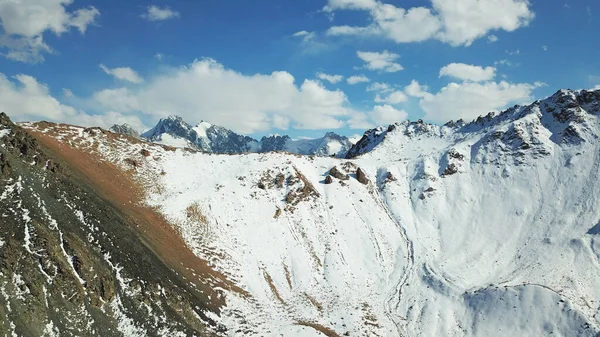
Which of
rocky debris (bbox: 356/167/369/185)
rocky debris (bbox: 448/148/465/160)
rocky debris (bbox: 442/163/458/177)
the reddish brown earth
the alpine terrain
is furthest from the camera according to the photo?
rocky debris (bbox: 448/148/465/160)

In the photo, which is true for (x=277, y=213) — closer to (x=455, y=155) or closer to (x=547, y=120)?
(x=455, y=155)

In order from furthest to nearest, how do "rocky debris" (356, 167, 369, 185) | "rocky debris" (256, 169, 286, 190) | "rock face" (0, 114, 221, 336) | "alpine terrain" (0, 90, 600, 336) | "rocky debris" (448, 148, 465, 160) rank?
"rocky debris" (448, 148, 465, 160) → "rocky debris" (356, 167, 369, 185) → "rocky debris" (256, 169, 286, 190) → "alpine terrain" (0, 90, 600, 336) → "rock face" (0, 114, 221, 336)

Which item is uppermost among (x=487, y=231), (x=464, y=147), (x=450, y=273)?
(x=464, y=147)

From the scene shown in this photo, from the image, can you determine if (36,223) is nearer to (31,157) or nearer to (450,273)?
(31,157)

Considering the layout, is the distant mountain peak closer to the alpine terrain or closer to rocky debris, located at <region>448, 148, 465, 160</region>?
the alpine terrain

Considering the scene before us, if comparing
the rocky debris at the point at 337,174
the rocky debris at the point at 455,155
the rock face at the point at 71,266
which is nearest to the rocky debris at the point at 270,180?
the rocky debris at the point at 337,174

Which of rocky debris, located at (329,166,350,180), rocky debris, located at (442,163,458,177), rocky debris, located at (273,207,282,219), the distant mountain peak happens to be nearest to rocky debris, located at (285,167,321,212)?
rocky debris, located at (273,207,282,219)

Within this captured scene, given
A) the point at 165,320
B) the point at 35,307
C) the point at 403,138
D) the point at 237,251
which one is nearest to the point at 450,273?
the point at 237,251
